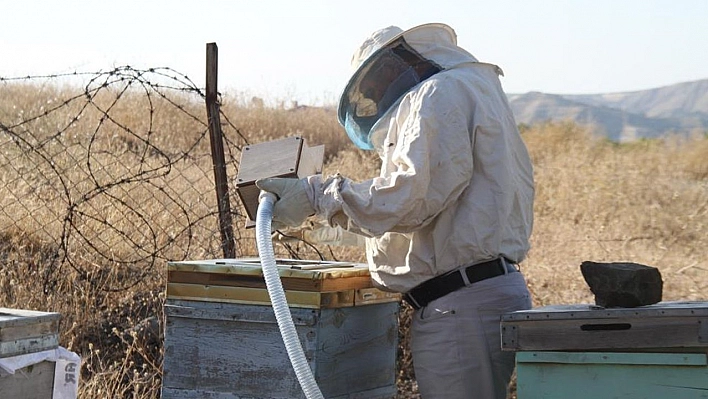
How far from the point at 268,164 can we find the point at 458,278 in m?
0.75

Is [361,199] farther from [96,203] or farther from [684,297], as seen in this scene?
[96,203]

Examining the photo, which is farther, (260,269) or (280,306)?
(260,269)

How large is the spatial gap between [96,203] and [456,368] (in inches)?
191

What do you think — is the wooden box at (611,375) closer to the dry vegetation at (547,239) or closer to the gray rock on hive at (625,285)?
the gray rock on hive at (625,285)

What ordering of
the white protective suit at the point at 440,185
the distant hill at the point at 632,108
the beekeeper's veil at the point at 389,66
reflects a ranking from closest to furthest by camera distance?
the white protective suit at the point at 440,185, the beekeeper's veil at the point at 389,66, the distant hill at the point at 632,108

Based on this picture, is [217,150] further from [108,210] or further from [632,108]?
[632,108]

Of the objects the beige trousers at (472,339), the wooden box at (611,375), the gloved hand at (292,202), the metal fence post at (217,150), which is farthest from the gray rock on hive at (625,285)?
the metal fence post at (217,150)

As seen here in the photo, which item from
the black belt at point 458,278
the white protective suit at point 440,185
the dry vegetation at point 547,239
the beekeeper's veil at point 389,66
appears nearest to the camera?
the white protective suit at point 440,185

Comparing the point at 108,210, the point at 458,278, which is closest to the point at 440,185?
the point at 458,278

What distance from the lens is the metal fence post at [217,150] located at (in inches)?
201

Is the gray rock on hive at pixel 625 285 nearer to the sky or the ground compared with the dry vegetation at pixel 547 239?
nearer to the ground

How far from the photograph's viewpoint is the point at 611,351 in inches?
104

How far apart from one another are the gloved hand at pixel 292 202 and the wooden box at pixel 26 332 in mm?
729

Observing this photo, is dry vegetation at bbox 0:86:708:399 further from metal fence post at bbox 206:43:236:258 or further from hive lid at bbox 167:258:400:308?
hive lid at bbox 167:258:400:308
